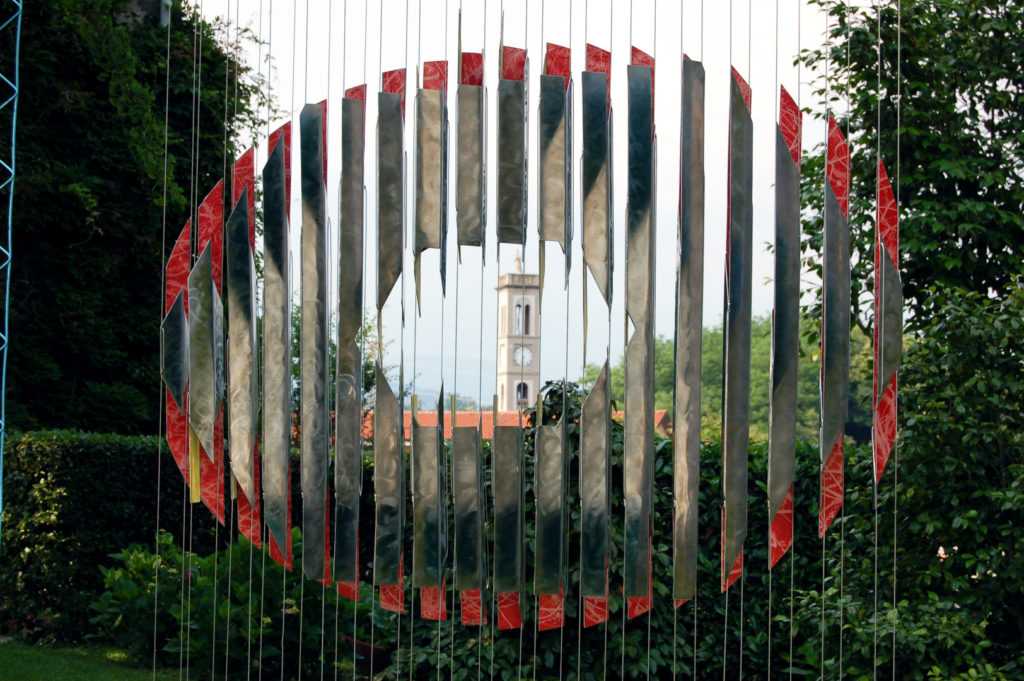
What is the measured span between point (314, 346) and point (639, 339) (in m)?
1.54

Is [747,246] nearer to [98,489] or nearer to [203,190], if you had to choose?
[98,489]

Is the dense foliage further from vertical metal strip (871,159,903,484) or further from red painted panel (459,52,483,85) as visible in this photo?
red painted panel (459,52,483,85)

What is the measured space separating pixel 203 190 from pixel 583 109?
816 centimetres

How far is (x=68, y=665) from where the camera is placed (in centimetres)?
730

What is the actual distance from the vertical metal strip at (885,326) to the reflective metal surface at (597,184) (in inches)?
49.8

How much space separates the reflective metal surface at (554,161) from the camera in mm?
4762

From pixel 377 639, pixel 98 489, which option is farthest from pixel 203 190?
pixel 377 639

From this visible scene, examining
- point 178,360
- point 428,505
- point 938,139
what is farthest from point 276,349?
point 938,139

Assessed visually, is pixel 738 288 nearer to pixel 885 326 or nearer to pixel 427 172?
pixel 885 326

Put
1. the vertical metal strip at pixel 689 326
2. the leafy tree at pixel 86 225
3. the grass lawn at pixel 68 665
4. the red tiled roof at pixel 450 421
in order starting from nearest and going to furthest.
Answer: the vertical metal strip at pixel 689 326 → the red tiled roof at pixel 450 421 → the grass lawn at pixel 68 665 → the leafy tree at pixel 86 225

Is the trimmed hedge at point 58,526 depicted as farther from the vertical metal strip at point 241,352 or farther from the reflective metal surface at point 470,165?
the reflective metal surface at point 470,165

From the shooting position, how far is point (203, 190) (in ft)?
39.2

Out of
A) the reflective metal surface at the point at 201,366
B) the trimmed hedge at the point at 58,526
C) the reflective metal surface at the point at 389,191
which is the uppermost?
the reflective metal surface at the point at 389,191

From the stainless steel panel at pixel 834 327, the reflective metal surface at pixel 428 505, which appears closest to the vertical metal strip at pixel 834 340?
the stainless steel panel at pixel 834 327
